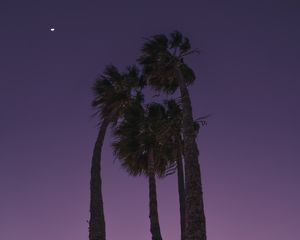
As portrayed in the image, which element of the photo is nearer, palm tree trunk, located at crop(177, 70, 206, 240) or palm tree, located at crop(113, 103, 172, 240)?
palm tree trunk, located at crop(177, 70, 206, 240)

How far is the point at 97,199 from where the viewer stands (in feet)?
80.6

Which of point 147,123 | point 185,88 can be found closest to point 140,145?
point 147,123

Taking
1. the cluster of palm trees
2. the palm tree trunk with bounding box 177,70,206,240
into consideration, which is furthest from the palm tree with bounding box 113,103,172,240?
the palm tree trunk with bounding box 177,70,206,240

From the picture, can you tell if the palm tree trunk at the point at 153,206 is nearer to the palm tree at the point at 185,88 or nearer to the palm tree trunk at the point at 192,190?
the palm tree at the point at 185,88

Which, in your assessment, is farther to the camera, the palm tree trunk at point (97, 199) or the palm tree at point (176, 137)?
the palm tree at point (176, 137)

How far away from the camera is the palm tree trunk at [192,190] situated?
1688 centimetres

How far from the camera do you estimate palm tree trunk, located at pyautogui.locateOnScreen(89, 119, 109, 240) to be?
2372 cm

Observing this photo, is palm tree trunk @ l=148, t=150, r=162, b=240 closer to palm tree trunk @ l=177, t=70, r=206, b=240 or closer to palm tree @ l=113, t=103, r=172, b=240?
palm tree @ l=113, t=103, r=172, b=240

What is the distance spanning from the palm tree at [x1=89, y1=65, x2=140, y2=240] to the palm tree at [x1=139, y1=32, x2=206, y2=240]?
1.44m

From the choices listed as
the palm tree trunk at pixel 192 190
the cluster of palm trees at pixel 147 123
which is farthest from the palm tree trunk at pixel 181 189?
the palm tree trunk at pixel 192 190

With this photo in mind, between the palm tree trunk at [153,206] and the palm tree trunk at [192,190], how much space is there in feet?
31.0

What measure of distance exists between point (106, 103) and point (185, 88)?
27.1ft

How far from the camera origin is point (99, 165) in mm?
25844

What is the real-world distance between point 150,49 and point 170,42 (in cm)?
106
